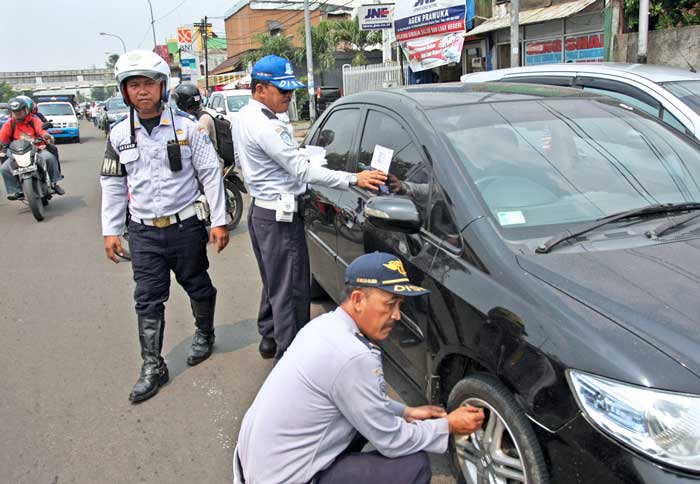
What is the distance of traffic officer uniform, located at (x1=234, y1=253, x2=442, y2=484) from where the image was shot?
1.85 meters

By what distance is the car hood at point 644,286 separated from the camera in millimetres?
1782

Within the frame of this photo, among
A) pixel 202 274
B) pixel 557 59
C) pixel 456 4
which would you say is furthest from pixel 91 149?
pixel 202 274

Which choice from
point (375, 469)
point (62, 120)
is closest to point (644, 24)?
point (375, 469)

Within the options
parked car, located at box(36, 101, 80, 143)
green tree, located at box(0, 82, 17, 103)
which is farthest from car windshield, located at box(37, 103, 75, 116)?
green tree, located at box(0, 82, 17, 103)

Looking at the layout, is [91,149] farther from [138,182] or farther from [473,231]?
[473,231]

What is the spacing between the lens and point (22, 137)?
9.08m

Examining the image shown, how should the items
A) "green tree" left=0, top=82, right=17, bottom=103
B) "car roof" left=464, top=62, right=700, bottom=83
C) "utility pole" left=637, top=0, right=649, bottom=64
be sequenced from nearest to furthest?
"car roof" left=464, top=62, right=700, bottom=83 → "utility pole" left=637, top=0, right=649, bottom=64 → "green tree" left=0, top=82, right=17, bottom=103

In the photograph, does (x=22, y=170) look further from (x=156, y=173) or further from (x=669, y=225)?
(x=669, y=225)

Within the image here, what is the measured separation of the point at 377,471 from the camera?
1.97 metres

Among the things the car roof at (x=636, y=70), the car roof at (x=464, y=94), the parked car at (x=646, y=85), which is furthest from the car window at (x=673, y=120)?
the car roof at (x=464, y=94)

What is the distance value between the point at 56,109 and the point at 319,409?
24962mm

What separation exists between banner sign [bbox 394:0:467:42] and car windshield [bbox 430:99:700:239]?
42.3ft

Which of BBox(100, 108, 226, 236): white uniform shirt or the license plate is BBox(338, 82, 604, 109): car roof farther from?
the license plate

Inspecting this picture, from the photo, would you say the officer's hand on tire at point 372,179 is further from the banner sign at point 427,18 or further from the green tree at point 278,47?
the green tree at point 278,47
